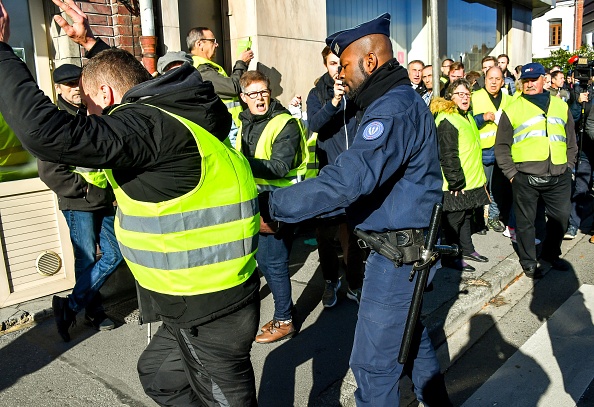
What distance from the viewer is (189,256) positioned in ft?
7.02

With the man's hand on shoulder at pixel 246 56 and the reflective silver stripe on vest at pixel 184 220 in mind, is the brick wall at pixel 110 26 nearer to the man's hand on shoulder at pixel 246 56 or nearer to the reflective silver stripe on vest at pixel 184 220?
the man's hand on shoulder at pixel 246 56

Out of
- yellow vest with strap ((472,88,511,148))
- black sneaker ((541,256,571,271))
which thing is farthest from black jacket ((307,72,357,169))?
yellow vest with strap ((472,88,511,148))

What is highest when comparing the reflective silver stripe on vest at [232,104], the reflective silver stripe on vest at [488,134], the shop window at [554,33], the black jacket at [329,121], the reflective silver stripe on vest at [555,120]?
the shop window at [554,33]

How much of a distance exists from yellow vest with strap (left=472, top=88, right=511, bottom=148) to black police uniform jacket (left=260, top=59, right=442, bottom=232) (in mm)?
4772

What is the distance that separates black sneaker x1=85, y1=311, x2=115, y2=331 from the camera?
440 centimetres

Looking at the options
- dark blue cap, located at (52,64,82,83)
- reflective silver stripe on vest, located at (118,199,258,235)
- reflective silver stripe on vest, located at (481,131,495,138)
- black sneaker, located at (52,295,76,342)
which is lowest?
black sneaker, located at (52,295,76,342)

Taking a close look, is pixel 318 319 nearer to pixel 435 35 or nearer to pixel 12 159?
pixel 435 35

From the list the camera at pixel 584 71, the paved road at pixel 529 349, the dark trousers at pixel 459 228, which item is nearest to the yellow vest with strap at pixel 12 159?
the paved road at pixel 529 349

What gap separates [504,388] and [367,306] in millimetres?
1546

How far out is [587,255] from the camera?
6363 mm

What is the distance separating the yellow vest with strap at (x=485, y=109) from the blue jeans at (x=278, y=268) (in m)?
3.96

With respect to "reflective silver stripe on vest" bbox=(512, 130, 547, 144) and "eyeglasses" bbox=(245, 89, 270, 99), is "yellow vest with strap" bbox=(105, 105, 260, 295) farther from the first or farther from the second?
"reflective silver stripe on vest" bbox=(512, 130, 547, 144)

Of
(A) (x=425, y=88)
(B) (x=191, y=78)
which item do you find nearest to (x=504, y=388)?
(B) (x=191, y=78)

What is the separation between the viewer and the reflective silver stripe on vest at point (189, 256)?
7.00 ft
